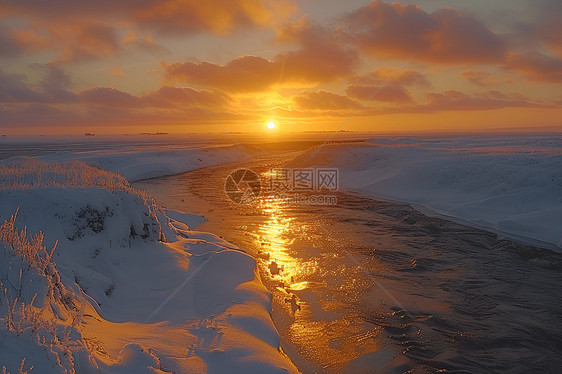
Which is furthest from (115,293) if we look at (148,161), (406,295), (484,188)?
(148,161)

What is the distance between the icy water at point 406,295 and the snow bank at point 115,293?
101 cm

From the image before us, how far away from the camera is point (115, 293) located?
758cm

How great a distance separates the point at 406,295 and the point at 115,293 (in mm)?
6818

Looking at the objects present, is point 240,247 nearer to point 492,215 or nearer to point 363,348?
point 363,348

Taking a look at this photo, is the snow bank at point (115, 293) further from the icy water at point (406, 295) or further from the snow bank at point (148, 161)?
the snow bank at point (148, 161)

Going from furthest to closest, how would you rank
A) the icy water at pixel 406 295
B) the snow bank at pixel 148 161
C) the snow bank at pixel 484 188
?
the snow bank at pixel 148 161
the snow bank at pixel 484 188
the icy water at pixel 406 295

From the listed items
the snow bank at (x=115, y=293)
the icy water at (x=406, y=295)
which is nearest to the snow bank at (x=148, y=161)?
the icy water at (x=406, y=295)

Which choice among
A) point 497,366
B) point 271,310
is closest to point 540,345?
point 497,366

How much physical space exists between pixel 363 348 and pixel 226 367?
9.14 ft

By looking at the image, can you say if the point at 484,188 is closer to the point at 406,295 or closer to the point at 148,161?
the point at 406,295

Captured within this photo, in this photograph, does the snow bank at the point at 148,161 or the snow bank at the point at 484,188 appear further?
the snow bank at the point at 148,161

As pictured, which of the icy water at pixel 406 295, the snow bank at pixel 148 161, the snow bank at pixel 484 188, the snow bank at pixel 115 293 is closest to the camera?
the snow bank at pixel 115 293

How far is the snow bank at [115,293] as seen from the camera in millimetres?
4328

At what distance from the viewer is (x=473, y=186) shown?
67.4 feet
